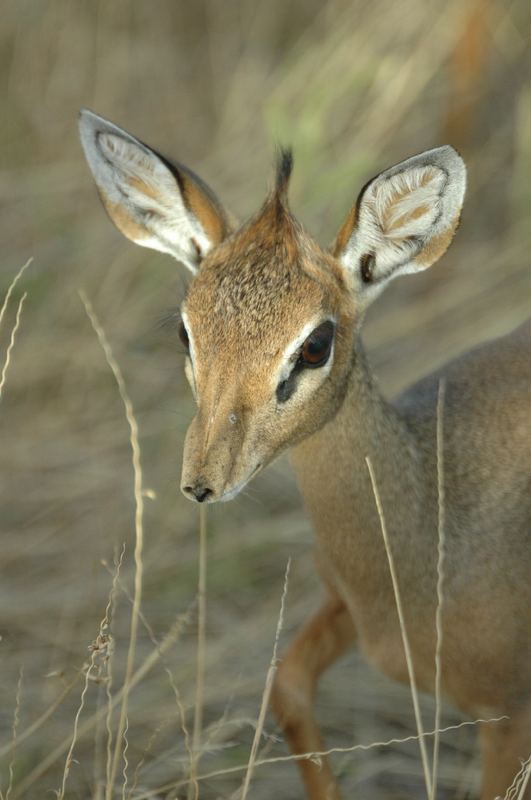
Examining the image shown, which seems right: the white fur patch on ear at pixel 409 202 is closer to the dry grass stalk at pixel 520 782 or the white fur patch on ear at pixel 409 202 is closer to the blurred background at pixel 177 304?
the blurred background at pixel 177 304

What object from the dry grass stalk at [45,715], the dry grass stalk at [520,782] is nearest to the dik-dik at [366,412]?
the dry grass stalk at [520,782]

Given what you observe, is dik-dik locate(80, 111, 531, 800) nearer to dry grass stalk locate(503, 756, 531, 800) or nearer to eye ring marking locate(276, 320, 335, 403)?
eye ring marking locate(276, 320, 335, 403)

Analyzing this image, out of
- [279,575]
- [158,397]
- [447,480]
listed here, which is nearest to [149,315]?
[158,397]

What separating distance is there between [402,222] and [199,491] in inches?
44.2

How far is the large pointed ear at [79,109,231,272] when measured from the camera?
3.86m

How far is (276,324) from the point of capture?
11.0ft

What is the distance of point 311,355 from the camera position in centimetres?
341

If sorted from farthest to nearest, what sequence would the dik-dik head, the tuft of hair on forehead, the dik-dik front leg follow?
the dik-dik front leg → the tuft of hair on forehead → the dik-dik head

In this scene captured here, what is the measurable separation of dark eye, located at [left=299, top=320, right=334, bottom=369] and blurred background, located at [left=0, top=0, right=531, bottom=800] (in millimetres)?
856

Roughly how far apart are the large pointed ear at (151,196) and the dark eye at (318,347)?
22.4 inches

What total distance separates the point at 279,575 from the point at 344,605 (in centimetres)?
140

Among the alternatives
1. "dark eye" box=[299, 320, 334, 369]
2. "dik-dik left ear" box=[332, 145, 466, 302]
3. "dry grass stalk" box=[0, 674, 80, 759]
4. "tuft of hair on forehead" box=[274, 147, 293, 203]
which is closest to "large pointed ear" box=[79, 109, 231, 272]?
"tuft of hair on forehead" box=[274, 147, 293, 203]

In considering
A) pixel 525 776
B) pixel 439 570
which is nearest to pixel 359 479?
pixel 439 570

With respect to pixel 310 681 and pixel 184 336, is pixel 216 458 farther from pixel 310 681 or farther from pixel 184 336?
pixel 310 681
